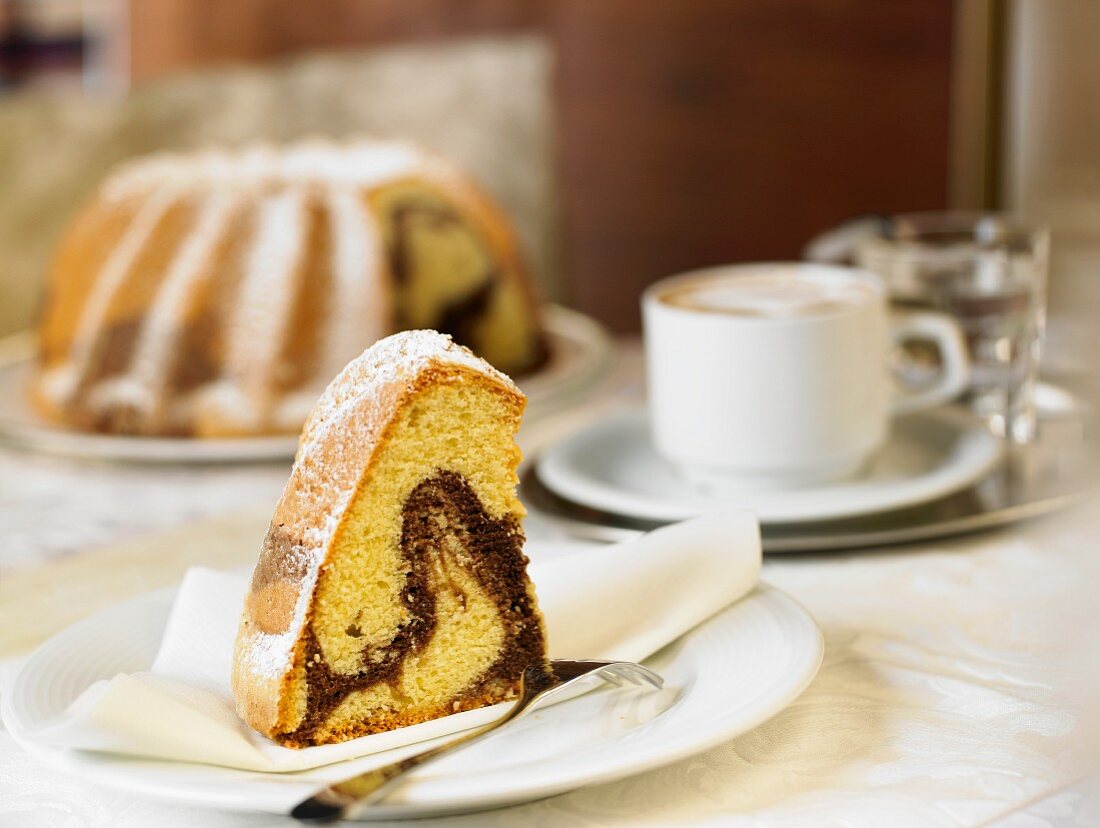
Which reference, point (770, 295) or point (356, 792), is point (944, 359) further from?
point (356, 792)

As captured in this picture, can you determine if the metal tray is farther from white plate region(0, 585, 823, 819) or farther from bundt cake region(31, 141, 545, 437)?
bundt cake region(31, 141, 545, 437)

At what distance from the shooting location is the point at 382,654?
Answer: 0.54m

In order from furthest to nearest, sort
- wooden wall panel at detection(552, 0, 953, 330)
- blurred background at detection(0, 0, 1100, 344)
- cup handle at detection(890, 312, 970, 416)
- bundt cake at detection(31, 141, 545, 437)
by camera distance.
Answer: wooden wall panel at detection(552, 0, 953, 330) < blurred background at detection(0, 0, 1100, 344) < bundt cake at detection(31, 141, 545, 437) < cup handle at detection(890, 312, 970, 416)

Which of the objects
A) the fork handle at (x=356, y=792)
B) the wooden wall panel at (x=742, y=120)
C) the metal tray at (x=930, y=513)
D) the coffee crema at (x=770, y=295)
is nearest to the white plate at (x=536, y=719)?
the fork handle at (x=356, y=792)

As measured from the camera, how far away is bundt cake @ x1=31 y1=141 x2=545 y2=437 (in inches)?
42.8

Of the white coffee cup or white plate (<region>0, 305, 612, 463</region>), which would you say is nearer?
the white coffee cup

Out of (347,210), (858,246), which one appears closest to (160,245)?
(347,210)

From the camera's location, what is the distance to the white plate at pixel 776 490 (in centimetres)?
78

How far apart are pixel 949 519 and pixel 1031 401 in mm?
258

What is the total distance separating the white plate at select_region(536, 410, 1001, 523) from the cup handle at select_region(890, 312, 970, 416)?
0.08 ft

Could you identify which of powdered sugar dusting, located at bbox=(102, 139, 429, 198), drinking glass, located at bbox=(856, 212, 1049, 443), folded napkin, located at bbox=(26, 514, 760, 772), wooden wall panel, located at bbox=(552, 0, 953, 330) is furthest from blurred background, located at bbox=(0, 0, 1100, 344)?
folded napkin, located at bbox=(26, 514, 760, 772)

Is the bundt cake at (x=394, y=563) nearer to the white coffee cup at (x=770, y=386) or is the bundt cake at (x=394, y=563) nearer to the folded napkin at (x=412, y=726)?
the folded napkin at (x=412, y=726)

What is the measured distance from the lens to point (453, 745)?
48cm

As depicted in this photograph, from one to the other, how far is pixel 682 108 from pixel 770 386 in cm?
149
